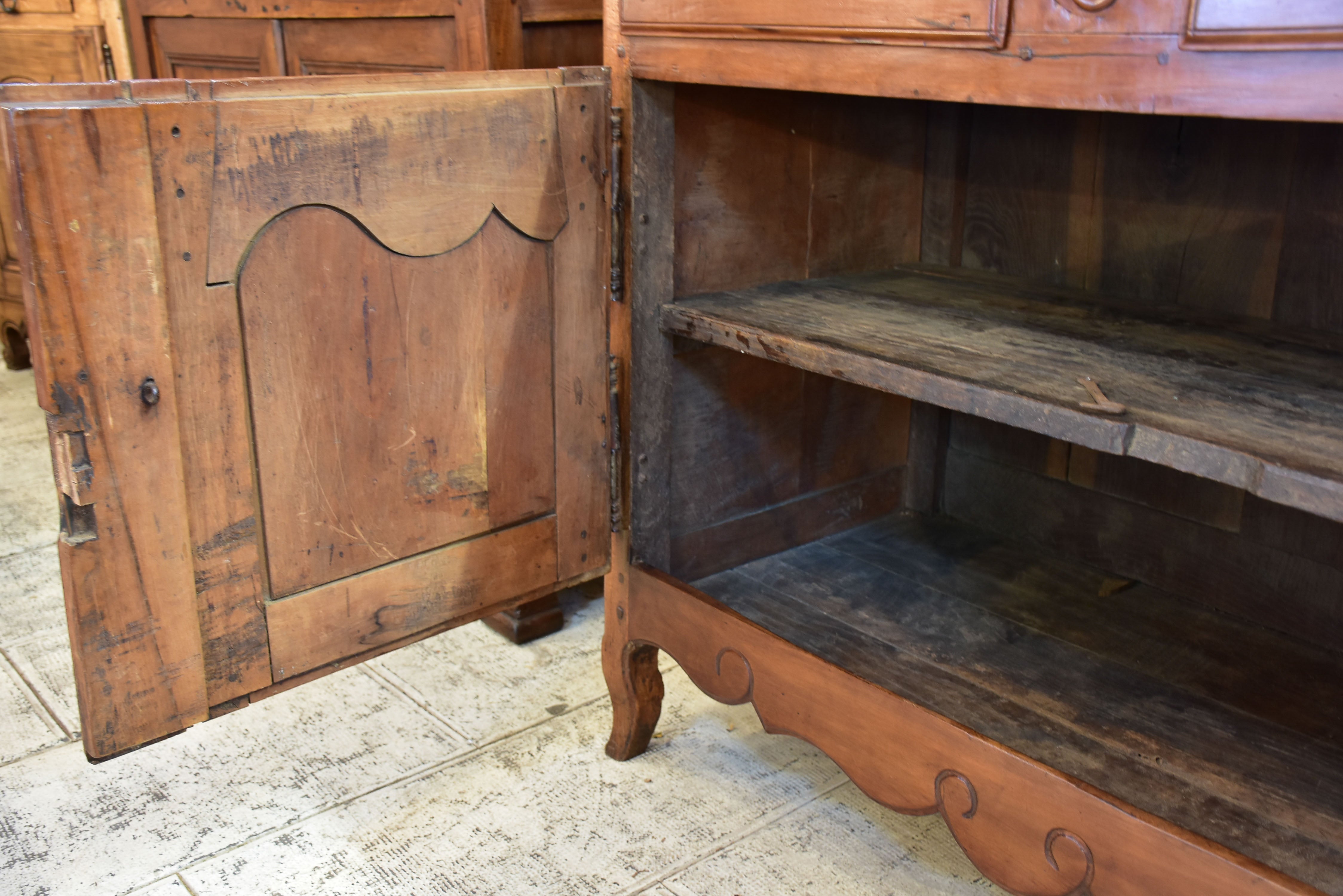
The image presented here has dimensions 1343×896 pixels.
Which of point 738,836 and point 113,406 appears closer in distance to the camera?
point 113,406

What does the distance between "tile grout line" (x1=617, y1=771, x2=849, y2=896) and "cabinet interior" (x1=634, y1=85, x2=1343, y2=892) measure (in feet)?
1.01

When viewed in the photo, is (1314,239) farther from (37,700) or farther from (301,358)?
(37,700)

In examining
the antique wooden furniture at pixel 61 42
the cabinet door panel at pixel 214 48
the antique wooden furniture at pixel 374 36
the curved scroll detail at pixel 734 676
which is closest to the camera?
the curved scroll detail at pixel 734 676

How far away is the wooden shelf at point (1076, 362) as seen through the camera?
99cm

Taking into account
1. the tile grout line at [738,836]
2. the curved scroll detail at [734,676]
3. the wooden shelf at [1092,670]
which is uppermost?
the wooden shelf at [1092,670]

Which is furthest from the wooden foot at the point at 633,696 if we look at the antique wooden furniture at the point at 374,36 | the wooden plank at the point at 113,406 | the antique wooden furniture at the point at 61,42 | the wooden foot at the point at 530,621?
the antique wooden furniture at the point at 61,42

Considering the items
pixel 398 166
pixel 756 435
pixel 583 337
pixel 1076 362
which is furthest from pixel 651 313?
pixel 1076 362

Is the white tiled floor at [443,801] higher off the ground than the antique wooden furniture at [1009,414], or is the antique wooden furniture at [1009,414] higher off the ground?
the antique wooden furniture at [1009,414]

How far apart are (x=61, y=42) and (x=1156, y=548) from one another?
3.00m

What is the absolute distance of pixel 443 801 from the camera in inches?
65.4

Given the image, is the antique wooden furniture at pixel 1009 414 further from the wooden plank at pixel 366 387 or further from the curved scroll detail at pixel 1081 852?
the wooden plank at pixel 366 387

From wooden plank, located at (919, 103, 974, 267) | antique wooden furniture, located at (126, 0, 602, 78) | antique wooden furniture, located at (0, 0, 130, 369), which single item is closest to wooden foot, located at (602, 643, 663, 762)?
wooden plank, located at (919, 103, 974, 267)

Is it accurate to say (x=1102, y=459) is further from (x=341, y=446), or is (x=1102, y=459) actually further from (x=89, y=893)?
(x=89, y=893)

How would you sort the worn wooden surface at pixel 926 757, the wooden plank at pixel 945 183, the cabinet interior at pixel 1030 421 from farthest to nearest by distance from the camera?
the wooden plank at pixel 945 183, the cabinet interior at pixel 1030 421, the worn wooden surface at pixel 926 757
